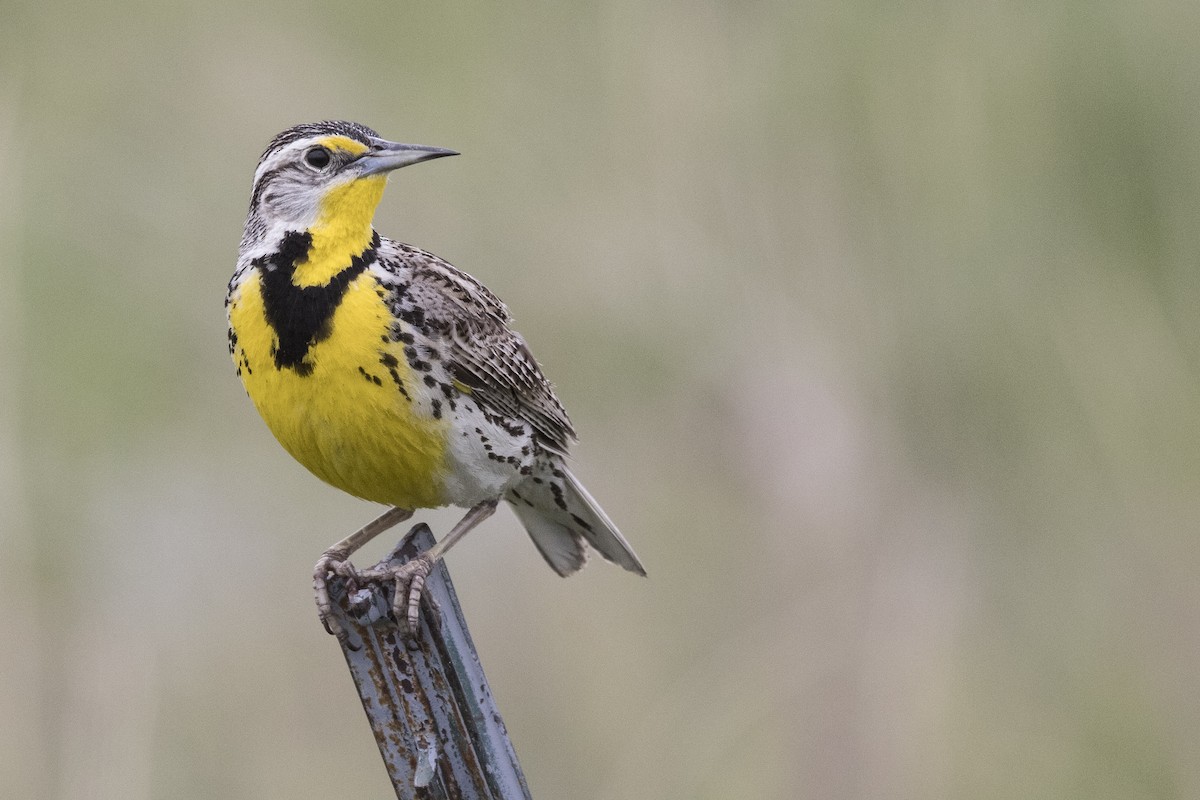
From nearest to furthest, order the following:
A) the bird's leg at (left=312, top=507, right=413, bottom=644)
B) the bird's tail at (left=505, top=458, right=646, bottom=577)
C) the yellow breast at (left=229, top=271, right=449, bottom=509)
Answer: the bird's leg at (left=312, top=507, right=413, bottom=644)
the yellow breast at (left=229, top=271, right=449, bottom=509)
the bird's tail at (left=505, top=458, right=646, bottom=577)

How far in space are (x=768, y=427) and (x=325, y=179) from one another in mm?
1010

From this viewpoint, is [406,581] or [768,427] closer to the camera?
[406,581]

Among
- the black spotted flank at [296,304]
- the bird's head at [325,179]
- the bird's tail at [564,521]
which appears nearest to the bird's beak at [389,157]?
the bird's head at [325,179]

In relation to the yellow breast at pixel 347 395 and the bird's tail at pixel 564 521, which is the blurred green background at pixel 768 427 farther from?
the yellow breast at pixel 347 395

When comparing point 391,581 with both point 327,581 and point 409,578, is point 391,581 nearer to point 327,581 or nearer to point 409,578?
point 409,578

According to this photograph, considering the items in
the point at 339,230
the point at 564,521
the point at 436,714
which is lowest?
the point at 436,714

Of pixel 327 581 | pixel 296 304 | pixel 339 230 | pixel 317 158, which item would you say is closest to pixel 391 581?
pixel 327 581

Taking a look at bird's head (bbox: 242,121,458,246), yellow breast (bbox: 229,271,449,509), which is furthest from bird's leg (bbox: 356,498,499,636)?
bird's head (bbox: 242,121,458,246)

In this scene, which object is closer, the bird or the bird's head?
the bird

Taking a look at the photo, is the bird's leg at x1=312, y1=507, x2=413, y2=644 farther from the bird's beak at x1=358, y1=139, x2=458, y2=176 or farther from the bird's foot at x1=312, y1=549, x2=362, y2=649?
the bird's beak at x1=358, y1=139, x2=458, y2=176

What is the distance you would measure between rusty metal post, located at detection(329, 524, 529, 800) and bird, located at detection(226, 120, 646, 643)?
1.00 ft

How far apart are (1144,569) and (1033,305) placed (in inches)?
19.0

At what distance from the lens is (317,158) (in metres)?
2.27

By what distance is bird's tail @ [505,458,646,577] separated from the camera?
2455mm
